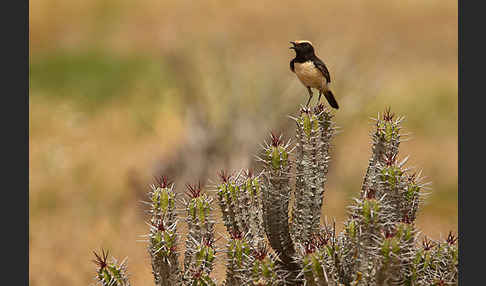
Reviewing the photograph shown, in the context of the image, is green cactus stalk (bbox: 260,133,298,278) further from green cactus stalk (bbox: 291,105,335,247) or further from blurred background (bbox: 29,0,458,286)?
blurred background (bbox: 29,0,458,286)

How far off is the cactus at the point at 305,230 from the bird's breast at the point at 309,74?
0.44 meters

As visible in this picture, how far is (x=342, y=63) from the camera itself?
13.8m

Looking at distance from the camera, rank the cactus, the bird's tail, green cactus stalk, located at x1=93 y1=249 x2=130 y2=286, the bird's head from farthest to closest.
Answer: the bird's tail
the bird's head
green cactus stalk, located at x1=93 y1=249 x2=130 y2=286
the cactus

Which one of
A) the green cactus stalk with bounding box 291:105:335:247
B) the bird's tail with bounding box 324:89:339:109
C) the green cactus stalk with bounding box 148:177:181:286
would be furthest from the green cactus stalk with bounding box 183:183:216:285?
the bird's tail with bounding box 324:89:339:109

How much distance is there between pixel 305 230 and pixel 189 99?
28.4ft

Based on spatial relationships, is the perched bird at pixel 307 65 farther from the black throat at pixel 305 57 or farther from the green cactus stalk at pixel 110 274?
the green cactus stalk at pixel 110 274

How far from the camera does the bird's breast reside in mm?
5391

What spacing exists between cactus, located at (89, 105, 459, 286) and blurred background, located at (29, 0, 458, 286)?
5009 mm

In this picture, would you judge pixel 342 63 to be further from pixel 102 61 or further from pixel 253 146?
pixel 102 61

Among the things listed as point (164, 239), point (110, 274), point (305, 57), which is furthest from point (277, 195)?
point (110, 274)

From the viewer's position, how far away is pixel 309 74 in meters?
5.42

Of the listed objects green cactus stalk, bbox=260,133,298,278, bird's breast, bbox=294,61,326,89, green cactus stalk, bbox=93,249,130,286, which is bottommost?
green cactus stalk, bbox=93,249,130,286

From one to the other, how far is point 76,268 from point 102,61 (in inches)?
318

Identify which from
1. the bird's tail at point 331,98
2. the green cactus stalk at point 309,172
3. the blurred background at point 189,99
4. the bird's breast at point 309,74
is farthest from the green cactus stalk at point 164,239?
the blurred background at point 189,99
